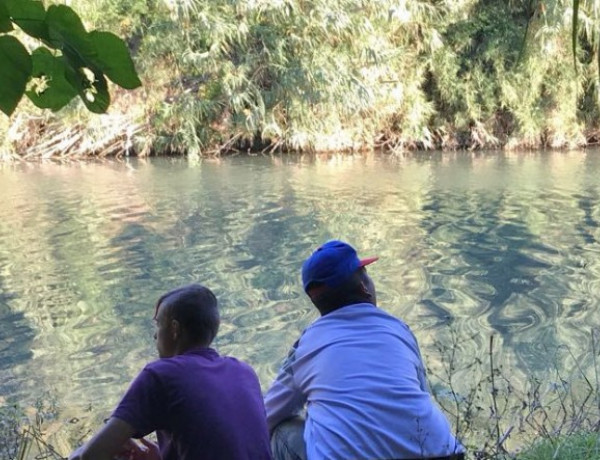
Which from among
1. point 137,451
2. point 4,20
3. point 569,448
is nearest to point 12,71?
point 4,20

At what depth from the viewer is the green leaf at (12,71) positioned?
99 cm

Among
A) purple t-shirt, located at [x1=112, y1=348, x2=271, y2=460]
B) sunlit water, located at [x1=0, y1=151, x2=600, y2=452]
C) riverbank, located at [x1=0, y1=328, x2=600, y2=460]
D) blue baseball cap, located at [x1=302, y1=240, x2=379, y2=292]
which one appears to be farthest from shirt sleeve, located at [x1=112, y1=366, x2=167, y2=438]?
sunlit water, located at [x1=0, y1=151, x2=600, y2=452]

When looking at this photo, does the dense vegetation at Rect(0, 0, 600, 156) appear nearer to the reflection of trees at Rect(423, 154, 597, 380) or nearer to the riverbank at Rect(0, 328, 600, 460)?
the reflection of trees at Rect(423, 154, 597, 380)

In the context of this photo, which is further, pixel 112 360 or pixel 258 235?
pixel 258 235

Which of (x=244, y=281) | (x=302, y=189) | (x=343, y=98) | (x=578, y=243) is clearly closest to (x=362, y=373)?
(x=244, y=281)

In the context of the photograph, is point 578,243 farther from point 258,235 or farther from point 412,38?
point 412,38

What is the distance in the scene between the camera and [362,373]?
213 cm

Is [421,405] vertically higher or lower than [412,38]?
lower

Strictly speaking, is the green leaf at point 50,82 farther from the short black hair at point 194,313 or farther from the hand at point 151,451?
the hand at point 151,451

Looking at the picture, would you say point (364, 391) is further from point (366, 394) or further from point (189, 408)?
point (189, 408)

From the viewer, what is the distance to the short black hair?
2129 millimetres

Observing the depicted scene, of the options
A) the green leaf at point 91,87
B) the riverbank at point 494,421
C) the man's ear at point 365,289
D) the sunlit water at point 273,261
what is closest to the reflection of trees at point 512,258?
the sunlit water at point 273,261

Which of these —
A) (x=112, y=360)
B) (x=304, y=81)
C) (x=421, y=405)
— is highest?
(x=304, y=81)

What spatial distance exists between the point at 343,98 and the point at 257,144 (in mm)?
3655
